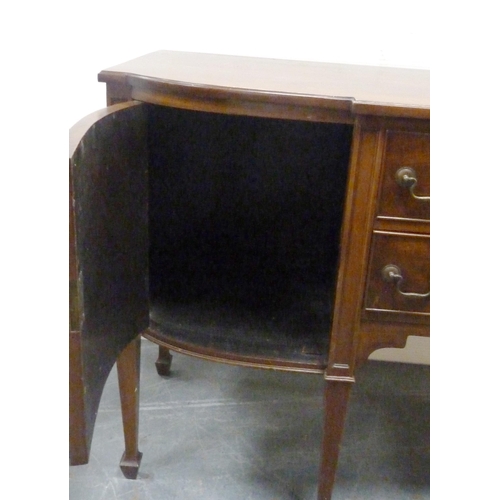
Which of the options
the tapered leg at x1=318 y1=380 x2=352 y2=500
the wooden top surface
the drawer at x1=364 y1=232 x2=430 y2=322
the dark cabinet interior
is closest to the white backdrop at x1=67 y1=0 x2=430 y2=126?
the wooden top surface

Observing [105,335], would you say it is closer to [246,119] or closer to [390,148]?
[390,148]

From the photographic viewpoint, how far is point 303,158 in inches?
44.4

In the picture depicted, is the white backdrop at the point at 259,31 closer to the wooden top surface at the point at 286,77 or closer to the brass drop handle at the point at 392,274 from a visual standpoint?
the wooden top surface at the point at 286,77

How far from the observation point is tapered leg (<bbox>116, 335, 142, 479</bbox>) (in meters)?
0.92

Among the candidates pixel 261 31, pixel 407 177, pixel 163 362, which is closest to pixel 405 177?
pixel 407 177

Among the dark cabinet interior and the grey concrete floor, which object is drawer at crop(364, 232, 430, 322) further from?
the grey concrete floor

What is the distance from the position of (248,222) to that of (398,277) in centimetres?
49

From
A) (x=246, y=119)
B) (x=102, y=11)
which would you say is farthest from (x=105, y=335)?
(x=102, y=11)

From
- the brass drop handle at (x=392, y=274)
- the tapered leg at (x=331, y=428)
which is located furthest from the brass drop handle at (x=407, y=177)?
the tapered leg at (x=331, y=428)

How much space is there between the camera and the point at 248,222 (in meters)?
1.17

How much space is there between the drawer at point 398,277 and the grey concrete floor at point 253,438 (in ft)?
1.49

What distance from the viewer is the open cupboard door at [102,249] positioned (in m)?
0.55

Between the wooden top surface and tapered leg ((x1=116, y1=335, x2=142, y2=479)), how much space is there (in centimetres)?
42
